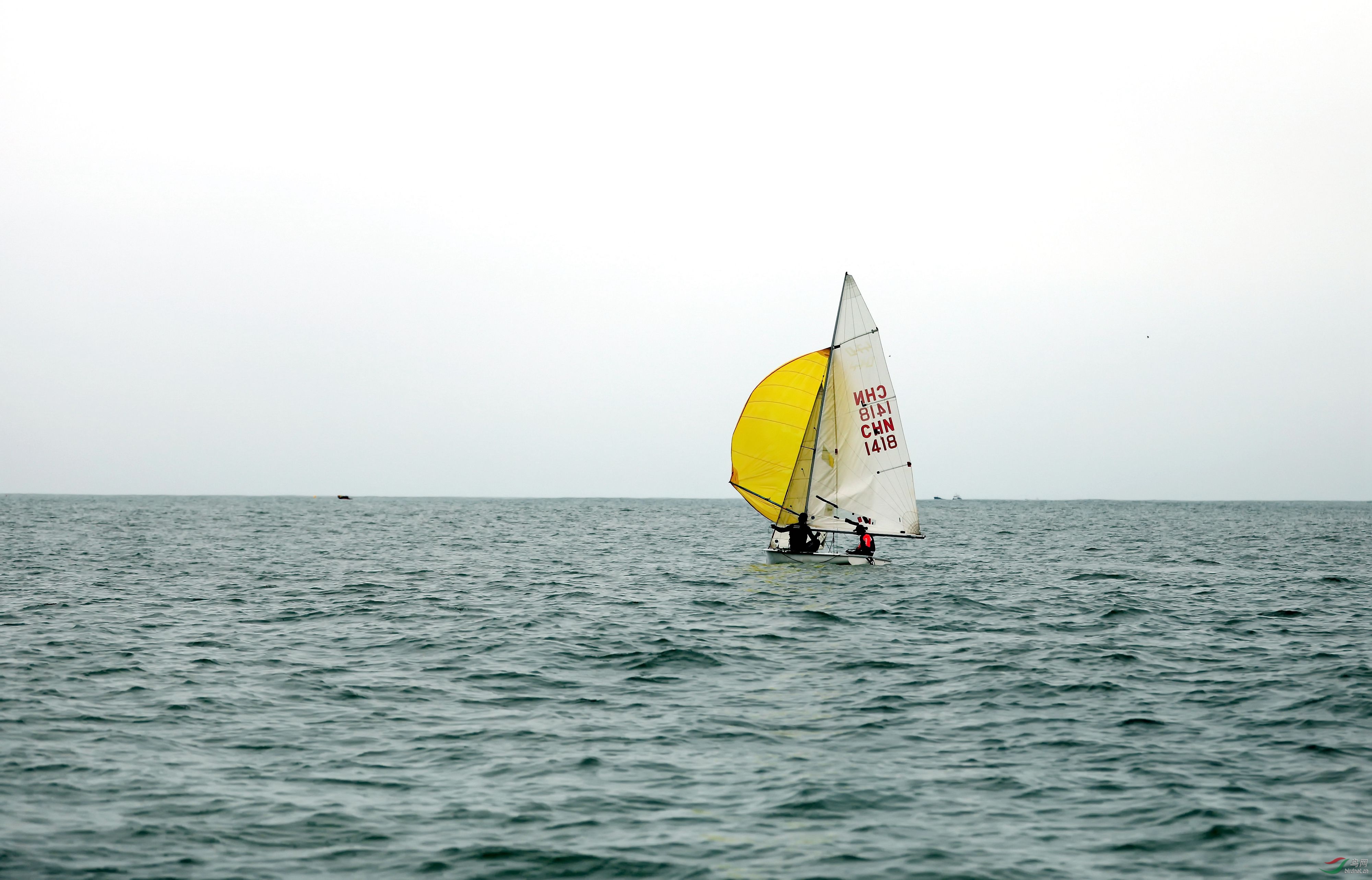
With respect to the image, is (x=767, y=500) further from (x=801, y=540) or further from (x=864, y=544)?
(x=864, y=544)

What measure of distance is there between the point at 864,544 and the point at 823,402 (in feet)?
17.9

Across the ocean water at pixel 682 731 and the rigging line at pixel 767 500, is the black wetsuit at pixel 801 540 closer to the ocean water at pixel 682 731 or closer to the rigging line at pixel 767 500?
the rigging line at pixel 767 500

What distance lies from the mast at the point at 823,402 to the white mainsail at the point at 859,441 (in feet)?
0.11

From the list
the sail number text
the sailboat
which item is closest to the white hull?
the sailboat

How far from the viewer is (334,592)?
103ft

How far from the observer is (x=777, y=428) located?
3528cm

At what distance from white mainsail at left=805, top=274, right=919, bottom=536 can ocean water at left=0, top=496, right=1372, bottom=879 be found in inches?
137

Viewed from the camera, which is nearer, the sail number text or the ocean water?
the ocean water

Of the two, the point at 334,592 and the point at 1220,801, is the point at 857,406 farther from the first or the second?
the point at 1220,801

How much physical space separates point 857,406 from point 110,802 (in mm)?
26981

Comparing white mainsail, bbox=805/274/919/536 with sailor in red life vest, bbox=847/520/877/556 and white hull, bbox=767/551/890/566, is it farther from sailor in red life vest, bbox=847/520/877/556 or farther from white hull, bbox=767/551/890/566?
white hull, bbox=767/551/890/566
